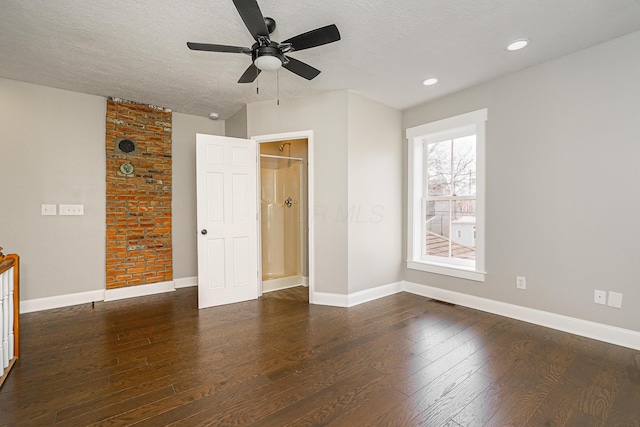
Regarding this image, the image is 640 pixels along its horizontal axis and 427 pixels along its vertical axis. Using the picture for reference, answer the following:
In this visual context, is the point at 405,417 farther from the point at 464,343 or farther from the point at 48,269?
the point at 48,269

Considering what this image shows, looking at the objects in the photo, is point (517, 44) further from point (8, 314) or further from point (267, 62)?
point (8, 314)

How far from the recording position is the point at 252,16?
1.76 m

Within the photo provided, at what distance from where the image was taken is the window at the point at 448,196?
11.1 ft

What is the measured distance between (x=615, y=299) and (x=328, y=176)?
9.75 ft

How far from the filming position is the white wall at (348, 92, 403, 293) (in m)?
3.58

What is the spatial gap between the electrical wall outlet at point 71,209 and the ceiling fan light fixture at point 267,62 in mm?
3202

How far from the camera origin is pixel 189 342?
8.48 ft

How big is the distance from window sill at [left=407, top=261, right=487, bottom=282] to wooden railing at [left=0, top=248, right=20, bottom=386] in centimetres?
409

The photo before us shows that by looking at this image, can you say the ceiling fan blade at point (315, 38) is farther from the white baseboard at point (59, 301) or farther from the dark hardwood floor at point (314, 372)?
the white baseboard at point (59, 301)

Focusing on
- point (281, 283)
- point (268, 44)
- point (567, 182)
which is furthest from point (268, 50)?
point (281, 283)

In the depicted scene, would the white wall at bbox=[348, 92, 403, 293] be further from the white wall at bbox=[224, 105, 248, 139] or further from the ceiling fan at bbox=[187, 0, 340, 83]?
the white wall at bbox=[224, 105, 248, 139]

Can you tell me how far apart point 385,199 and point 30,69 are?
170 inches

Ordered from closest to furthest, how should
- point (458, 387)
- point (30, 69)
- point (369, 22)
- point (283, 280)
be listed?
point (458, 387) → point (369, 22) → point (30, 69) → point (283, 280)

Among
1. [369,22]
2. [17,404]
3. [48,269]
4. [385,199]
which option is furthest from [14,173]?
[385,199]
